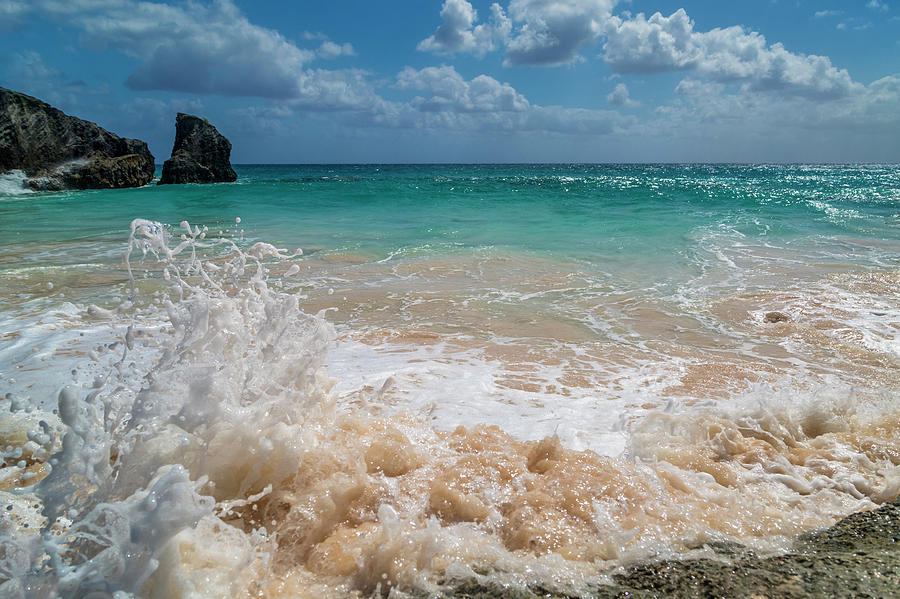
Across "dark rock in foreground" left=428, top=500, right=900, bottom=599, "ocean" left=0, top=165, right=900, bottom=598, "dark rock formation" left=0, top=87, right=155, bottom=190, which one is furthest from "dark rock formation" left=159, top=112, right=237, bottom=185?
"dark rock in foreground" left=428, top=500, right=900, bottom=599

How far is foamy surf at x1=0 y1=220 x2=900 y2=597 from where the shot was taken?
6.25ft

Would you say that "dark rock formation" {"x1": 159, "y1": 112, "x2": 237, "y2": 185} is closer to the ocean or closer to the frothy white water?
the frothy white water

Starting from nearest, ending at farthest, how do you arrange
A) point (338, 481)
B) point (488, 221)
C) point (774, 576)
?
1. point (774, 576)
2. point (338, 481)
3. point (488, 221)

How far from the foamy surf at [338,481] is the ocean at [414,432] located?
12mm

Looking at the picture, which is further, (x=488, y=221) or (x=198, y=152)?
(x=198, y=152)

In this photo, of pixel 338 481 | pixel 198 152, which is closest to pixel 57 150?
pixel 198 152

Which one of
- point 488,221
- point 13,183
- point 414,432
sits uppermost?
point 13,183

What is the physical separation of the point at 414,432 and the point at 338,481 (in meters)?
0.78

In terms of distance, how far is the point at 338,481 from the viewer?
99.9 inches

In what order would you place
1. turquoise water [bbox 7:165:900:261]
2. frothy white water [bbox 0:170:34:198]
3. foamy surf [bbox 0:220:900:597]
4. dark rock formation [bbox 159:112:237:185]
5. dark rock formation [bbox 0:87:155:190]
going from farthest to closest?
dark rock formation [bbox 159:112:237:185], dark rock formation [bbox 0:87:155:190], frothy white water [bbox 0:170:34:198], turquoise water [bbox 7:165:900:261], foamy surf [bbox 0:220:900:597]

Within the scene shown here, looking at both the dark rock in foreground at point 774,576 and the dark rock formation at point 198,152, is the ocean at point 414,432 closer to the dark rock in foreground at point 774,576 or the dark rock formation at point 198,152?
the dark rock in foreground at point 774,576

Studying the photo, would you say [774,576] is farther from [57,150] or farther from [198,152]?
[198,152]

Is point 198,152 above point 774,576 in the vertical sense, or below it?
above

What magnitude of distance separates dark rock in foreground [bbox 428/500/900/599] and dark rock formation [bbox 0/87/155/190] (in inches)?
1661
